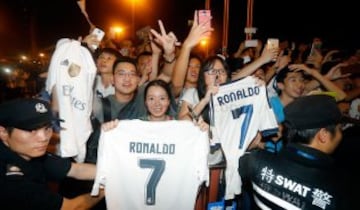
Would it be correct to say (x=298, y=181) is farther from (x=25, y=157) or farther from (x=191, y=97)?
(x=191, y=97)

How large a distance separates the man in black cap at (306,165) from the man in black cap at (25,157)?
163cm

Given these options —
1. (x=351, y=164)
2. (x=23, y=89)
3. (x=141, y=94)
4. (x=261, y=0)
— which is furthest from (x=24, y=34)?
(x=351, y=164)

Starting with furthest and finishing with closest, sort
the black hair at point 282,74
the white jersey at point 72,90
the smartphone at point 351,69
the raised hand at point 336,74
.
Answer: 1. the raised hand at point 336,74
2. the smartphone at point 351,69
3. the black hair at point 282,74
4. the white jersey at point 72,90

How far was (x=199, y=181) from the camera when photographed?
3.67 m

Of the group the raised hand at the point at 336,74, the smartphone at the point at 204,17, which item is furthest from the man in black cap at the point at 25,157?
the raised hand at the point at 336,74

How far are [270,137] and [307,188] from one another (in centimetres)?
207

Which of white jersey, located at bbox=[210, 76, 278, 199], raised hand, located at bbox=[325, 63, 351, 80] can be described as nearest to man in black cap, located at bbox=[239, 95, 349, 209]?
white jersey, located at bbox=[210, 76, 278, 199]

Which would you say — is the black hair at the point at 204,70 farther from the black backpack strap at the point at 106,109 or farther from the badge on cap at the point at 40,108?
the badge on cap at the point at 40,108

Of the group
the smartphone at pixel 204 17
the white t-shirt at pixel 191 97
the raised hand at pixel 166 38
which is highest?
the smartphone at pixel 204 17

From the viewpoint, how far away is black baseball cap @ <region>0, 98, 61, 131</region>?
2693mm

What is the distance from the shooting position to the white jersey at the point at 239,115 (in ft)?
13.7

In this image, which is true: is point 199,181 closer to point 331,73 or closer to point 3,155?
point 3,155

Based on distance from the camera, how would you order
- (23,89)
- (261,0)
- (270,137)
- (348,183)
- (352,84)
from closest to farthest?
(348,183)
(270,137)
(352,84)
(23,89)
(261,0)

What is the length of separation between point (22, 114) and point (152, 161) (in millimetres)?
1407
